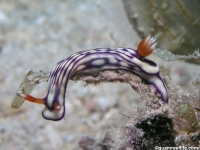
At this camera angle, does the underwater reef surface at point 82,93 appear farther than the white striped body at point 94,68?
No

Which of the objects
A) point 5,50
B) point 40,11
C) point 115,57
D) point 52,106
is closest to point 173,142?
point 115,57

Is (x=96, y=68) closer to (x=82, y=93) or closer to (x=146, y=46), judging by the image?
(x=146, y=46)

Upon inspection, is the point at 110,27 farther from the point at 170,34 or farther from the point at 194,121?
the point at 194,121

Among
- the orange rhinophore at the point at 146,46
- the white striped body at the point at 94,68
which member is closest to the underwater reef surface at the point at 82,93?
the white striped body at the point at 94,68

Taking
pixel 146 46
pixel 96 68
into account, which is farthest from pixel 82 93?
pixel 146 46

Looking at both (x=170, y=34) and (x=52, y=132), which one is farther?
(x=52, y=132)

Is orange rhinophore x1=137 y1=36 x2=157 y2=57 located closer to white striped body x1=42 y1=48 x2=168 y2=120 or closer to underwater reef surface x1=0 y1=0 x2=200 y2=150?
white striped body x1=42 y1=48 x2=168 y2=120

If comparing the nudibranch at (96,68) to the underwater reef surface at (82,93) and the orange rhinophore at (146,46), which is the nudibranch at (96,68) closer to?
the orange rhinophore at (146,46)

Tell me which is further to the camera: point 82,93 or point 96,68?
point 82,93
